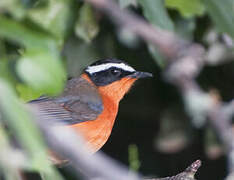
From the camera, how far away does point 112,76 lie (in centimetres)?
488

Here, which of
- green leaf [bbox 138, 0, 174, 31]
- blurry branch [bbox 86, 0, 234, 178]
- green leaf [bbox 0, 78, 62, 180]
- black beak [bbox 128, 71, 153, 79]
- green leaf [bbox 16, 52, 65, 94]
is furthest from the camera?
black beak [bbox 128, 71, 153, 79]

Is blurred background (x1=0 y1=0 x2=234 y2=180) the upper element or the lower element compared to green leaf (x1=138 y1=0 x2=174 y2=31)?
lower

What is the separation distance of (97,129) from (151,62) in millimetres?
1244

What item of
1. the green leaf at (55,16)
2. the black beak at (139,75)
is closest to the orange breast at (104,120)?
the black beak at (139,75)

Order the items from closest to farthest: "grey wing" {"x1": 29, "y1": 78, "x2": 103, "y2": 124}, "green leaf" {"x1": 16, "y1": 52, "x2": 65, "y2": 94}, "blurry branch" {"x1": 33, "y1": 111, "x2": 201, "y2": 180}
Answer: "blurry branch" {"x1": 33, "y1": 111, "x2": 201, "y2": 180} → "green leaf" {"x1": 16, "y1": 52, "x2": 65, "y2": 94} → "grey wing" {"x1": 29, "y1": 78, "x2": 103, "y2": 124}

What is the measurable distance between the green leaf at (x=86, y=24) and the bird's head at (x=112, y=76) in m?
0.35

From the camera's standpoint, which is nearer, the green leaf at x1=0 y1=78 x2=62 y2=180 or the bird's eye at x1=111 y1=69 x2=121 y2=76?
the green leaf at x1=0 y1=78 x2=62 y2=180

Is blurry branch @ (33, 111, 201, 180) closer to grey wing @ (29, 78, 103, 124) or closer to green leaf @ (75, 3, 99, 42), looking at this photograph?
grey wing @ (29, 78, 103, 124)

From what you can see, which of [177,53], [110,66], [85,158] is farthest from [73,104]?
[85,158]

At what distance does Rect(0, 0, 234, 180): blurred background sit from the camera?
3.51 meters

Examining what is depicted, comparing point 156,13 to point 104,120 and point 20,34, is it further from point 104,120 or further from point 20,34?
point 20,34

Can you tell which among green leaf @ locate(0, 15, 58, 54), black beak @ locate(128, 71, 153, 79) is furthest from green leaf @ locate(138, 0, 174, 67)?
green leaf @ locate(0, 15, 58, 54)

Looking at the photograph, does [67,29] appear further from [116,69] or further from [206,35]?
[206,35]

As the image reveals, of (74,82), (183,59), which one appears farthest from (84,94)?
(183,59)
